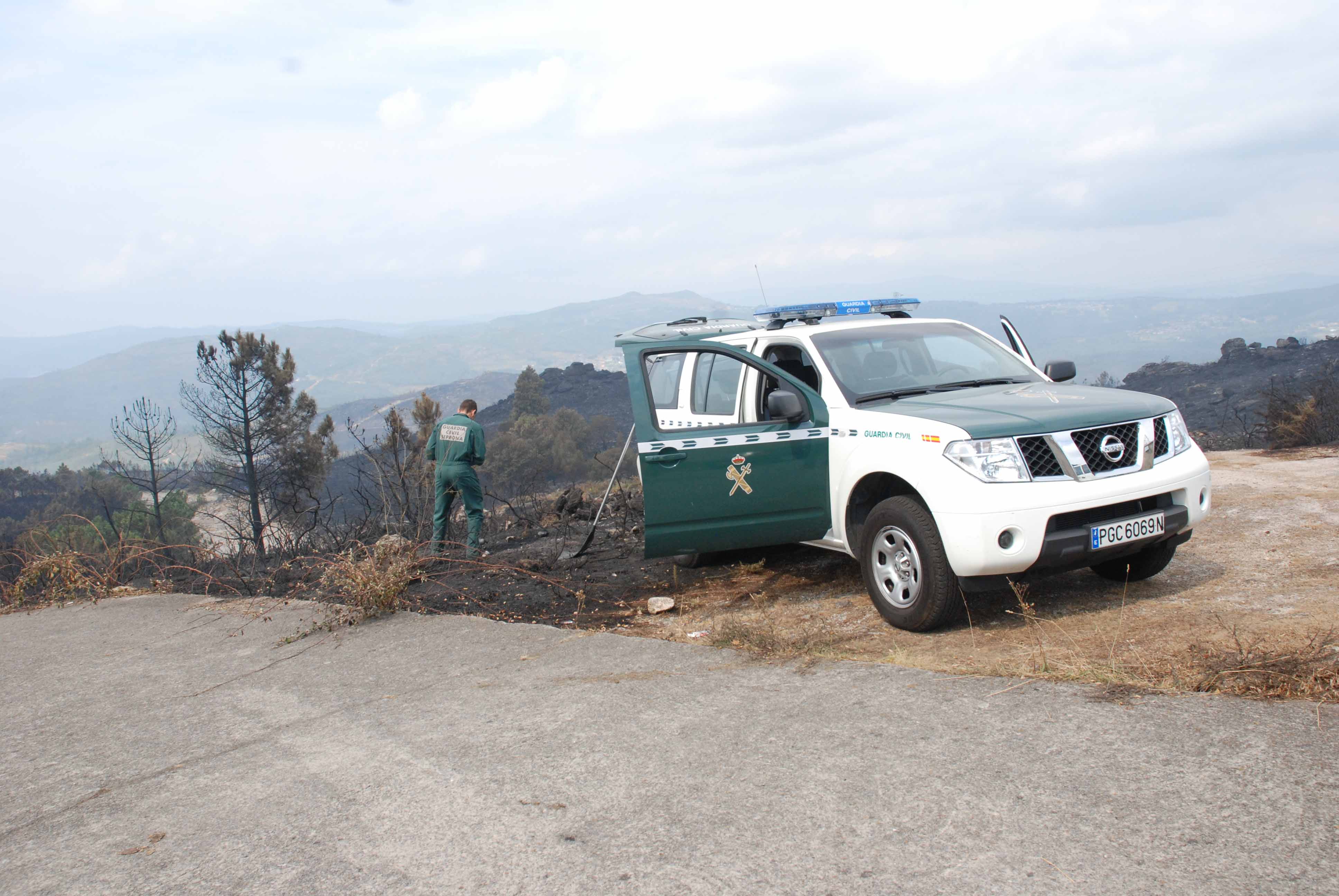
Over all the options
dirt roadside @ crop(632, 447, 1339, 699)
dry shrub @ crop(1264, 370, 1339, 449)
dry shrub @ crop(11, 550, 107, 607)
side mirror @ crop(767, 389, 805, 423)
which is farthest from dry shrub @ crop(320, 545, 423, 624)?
dry shrub @ crop(1264, 370, 1339, 449)

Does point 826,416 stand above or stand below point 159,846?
above

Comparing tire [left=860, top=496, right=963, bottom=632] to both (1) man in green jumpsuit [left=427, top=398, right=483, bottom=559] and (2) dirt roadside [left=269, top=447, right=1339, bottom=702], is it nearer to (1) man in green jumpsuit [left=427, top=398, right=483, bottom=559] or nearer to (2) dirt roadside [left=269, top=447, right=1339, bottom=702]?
(2) dirt roadside [left=269, top=447, right=1339, bottom=702]

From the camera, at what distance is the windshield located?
6.12 m

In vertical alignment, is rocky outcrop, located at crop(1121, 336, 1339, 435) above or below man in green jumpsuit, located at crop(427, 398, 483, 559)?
below

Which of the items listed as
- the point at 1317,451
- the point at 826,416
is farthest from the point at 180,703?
the point at 1317,451

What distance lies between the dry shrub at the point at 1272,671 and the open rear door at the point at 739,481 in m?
2.49

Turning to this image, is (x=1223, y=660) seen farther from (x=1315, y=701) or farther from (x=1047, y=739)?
(x=1047, y=739)

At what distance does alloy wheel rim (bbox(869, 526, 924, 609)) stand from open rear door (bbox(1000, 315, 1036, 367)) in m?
2.45

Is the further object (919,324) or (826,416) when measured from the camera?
(919,324)

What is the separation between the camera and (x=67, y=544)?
10.5 meters

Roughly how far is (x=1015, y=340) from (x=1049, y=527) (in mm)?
2847

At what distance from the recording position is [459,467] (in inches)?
406

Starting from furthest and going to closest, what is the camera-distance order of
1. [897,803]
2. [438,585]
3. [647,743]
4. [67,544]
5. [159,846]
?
1. [67,544]
2. [438,585]
3. [647,743]
4. [159,846]
5. [897,803]

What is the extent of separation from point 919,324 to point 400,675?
4.27 metres
